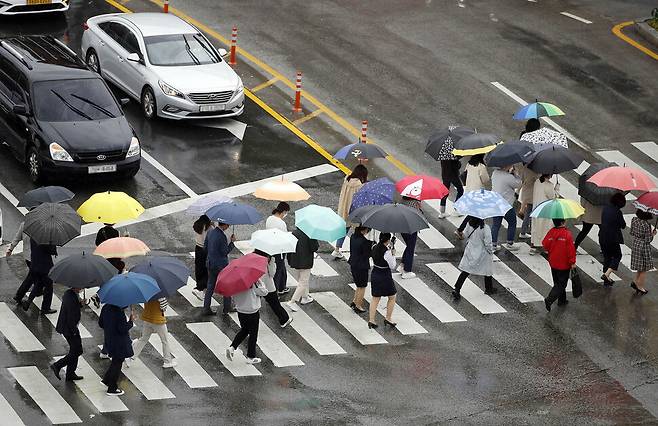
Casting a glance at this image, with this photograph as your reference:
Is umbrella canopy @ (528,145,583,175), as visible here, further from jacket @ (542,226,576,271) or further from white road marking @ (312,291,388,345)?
white road marking @ (312,291,388,345)

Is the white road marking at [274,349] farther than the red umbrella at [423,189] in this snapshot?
No

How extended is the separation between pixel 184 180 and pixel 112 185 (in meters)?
1.32

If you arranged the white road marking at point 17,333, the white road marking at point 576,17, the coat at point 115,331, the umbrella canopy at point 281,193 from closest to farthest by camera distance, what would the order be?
the coat at point 115,331 < the white road marking at point 17,333 < the umbrella canopy at point 281,193 < the white road marking at point 576,17

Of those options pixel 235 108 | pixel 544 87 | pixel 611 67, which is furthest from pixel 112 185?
pixel 611 67

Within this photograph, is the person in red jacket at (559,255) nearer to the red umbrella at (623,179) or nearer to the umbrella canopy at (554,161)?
the red umbrella at (623,179)

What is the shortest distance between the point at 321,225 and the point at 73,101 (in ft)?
23.7

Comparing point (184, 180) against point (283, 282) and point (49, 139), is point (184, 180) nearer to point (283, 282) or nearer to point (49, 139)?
point (49, 139)

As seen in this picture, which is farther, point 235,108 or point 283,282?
point 235,108

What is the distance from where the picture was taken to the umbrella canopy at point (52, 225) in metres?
20.4

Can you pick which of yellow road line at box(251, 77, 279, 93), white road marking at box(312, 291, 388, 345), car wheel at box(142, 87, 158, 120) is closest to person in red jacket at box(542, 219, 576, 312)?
white road marking at box(312, 291, 388, 345)

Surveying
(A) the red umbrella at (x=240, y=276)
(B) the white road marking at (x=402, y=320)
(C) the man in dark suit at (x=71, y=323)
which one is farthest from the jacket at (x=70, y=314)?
(B) the white road marking at (x=402, y=320)

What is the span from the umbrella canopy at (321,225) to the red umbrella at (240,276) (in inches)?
71.4

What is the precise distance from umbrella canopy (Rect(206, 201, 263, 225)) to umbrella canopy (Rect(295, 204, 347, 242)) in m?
0.73

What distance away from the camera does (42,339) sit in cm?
2053
